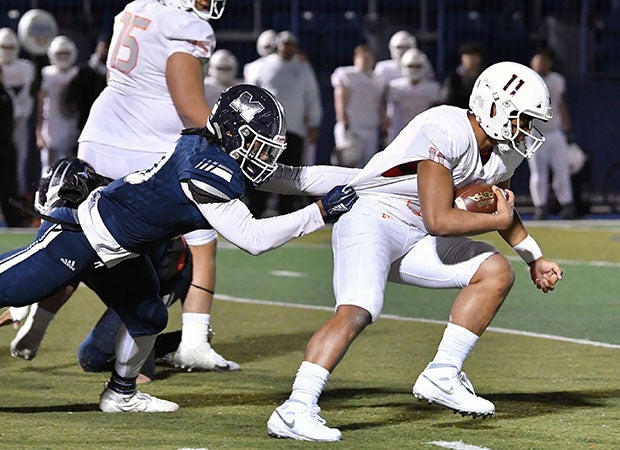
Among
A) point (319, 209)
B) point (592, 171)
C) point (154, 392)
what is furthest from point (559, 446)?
point (592, 171)

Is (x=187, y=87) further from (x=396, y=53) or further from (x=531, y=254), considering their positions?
(x=396, y=53)

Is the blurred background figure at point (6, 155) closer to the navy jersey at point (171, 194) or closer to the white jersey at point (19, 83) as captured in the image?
the white jersey at point (19, 83)

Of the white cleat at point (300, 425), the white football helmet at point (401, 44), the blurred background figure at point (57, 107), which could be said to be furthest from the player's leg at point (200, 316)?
the white football helmet at point (401, 44)

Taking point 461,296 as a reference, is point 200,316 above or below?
below

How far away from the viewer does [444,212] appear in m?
5.18

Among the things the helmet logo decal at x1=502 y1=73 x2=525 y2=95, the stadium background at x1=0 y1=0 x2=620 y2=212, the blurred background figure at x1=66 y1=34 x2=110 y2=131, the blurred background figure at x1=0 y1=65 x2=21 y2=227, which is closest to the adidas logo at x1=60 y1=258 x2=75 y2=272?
the helmet logo decal at x1=502 y1=73 x2=525 y2=95

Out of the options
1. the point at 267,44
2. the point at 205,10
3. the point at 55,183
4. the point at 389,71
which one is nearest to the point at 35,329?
the point at 55,183

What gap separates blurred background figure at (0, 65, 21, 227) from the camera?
14.9 m

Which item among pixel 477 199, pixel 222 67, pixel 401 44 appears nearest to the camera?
pixel 477 199

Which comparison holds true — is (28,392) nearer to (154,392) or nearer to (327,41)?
(154,392)

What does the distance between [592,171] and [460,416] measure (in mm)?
12253

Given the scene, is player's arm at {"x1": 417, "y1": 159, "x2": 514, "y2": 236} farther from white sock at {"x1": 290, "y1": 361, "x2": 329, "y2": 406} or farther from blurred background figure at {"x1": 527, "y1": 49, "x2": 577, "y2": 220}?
blurred background figure at {"x1": 527, "y1": 49, "x2": 577, "y2": 220}

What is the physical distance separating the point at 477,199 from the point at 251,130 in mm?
844

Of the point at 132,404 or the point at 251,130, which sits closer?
the point at 251,130
